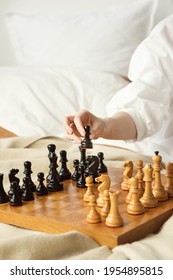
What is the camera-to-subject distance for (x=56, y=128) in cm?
202

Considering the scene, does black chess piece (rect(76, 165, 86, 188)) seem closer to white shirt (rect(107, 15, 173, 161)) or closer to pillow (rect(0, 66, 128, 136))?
white shirt (rect(107, 15, 173, 161))

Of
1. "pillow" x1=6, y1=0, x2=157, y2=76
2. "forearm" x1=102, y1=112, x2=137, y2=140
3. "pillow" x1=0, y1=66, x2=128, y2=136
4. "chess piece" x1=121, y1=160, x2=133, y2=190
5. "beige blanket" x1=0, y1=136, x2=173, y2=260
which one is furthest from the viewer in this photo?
"pillow" x1=6, y1=0, x2=157, y2=76

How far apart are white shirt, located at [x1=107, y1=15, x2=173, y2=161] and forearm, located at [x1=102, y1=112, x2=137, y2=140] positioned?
0.07 feet

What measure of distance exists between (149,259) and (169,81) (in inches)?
35.7

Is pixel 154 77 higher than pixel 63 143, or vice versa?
pixel 154 77

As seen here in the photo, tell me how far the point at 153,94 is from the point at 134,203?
0.67m

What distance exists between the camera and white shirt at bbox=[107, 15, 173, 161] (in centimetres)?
159

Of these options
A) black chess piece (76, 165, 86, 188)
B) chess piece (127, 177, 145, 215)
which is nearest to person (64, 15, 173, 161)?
black chess piece (76, 165, 86, 188)

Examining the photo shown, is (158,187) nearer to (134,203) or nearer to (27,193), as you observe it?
(134,203)

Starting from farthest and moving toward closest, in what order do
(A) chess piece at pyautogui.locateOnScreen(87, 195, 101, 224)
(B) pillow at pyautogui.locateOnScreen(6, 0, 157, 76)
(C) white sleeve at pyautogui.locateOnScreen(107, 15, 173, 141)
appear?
(B) pillow at pyautogui.locateOnScreen(6, 0, 157, 76), (C) white sleeve at pyautogui.locateOnScreen(107, 15, 173, 141), (A) chess piece at pyautogui.locateOnScreen(87, 195, 101, 224)

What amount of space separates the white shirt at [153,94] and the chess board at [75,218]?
458mm

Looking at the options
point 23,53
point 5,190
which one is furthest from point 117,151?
point 23,53
